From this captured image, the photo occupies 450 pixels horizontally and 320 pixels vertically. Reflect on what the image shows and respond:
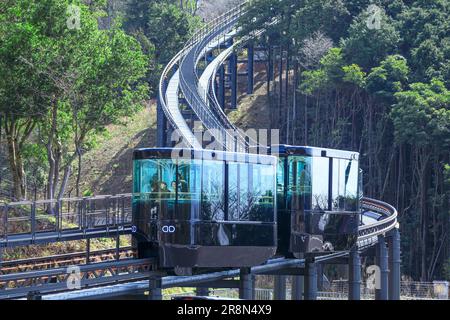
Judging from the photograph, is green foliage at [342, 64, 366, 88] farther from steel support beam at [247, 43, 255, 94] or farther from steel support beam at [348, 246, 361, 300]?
steel support beam at [348, 246, 361, 300]

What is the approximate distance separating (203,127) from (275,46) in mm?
12492

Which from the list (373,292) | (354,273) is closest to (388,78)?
(373,292)

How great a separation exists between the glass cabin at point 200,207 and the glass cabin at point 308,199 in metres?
1.82

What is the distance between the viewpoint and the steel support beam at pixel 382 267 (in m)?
34.9

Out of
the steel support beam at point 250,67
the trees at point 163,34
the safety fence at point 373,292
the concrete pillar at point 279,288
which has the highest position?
the trees at point 163,34

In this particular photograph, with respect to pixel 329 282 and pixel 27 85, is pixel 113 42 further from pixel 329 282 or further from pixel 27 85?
pixel 329 282

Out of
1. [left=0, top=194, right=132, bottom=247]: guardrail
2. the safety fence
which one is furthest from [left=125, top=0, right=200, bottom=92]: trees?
[left=0, top=194, right=132, bottom=247]: guardrail

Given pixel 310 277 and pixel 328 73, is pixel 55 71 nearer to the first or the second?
pixel 310 277

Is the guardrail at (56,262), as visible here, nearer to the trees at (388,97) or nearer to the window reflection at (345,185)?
the window reflection at (345,185)

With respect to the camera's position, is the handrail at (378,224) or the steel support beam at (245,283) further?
the handrail at (378,224)

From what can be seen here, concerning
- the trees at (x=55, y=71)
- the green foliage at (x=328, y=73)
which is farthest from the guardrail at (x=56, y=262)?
the green foliage at (x=328, y=73)

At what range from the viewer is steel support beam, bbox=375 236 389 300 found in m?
34.9

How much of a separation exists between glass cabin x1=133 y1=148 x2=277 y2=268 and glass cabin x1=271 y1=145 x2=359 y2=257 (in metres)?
1.82
